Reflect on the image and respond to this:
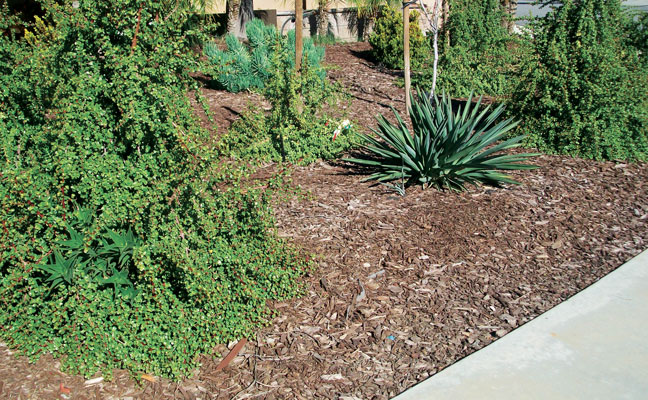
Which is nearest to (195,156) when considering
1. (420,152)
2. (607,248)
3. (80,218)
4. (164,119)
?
(164,119)

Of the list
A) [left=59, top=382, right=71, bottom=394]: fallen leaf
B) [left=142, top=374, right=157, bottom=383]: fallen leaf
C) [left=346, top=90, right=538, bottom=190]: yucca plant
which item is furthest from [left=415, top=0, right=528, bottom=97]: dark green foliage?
[left=59, top=382, right=71, bottom=394]: fallen leaf

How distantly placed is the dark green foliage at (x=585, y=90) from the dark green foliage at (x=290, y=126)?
8.41 feet

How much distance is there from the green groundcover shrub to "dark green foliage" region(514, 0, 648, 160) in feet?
16.1

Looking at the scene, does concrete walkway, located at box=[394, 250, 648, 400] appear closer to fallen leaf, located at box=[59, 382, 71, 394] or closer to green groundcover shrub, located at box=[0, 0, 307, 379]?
green groundcover shrub, located at box=[0, 0, 307, 379]

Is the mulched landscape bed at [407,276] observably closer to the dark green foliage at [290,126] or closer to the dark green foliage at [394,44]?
the dark green foliage at [290,126]

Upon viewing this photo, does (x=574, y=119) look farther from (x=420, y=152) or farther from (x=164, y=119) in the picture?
(x=164, y=119)

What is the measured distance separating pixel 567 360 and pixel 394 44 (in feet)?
31.7

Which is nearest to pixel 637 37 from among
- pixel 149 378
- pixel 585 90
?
pixel 585 90

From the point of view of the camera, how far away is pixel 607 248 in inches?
212

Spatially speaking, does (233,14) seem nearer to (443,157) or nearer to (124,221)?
(443,157)

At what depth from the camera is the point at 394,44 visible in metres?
12.6

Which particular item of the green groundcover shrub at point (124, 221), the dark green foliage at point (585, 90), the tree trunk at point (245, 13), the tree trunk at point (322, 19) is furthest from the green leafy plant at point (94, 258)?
the tree trunk at point (322, 19)

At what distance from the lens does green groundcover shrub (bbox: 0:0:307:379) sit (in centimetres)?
368

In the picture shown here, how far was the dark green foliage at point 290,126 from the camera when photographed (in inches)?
279
